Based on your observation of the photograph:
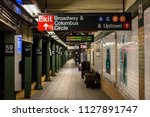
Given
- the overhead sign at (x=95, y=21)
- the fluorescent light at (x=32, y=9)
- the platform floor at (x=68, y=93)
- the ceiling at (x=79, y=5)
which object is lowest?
the platform floor at (x=68, y=93)

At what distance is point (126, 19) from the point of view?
6543 millimetres

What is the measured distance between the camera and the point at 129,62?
6758 mm

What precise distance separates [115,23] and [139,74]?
1382 millimetres

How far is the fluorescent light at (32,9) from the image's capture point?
607 cm

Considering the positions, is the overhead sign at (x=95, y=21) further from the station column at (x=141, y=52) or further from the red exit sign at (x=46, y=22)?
the station column at (x=141, y=52)

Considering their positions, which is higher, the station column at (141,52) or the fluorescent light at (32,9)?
the fluorescent light at (32,9)

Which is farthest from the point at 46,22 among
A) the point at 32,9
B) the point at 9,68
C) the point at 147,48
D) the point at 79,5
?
the point at 147,48

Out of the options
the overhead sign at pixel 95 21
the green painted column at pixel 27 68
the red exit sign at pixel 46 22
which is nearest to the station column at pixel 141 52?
the overhead sign at pixel 95 21

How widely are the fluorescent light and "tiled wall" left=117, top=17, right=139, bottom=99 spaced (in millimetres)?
2181

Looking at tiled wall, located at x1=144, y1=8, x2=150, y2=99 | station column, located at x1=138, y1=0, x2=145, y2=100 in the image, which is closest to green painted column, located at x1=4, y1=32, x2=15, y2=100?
station column, located at x1=138, y1=0, x2=145, y2=100

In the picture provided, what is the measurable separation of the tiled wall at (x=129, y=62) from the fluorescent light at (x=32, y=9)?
7.16 ft

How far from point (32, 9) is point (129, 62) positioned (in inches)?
101

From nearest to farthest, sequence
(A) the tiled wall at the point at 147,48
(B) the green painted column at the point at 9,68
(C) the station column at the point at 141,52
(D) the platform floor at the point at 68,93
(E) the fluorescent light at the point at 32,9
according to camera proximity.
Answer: (A) the tiled wall at the point at 147,48 < (C) the station column at the point at 141,52 < (E) the fluorescent light at the point at 32,9 < (B) the green painted column at the point at 9,68 < (D) the platform floor at the point at 68,93

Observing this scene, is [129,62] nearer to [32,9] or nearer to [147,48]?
[147,48]
